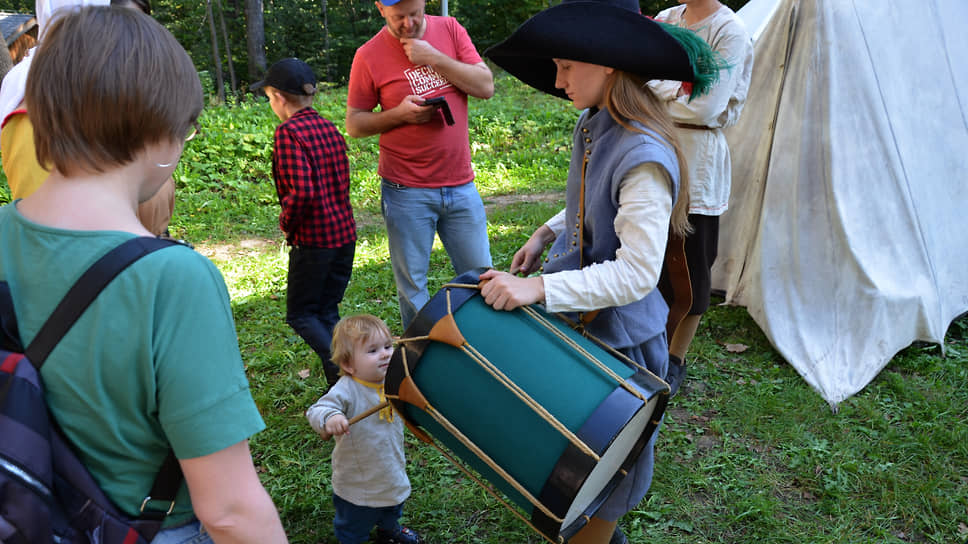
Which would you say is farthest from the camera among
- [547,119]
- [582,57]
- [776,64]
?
[547,119]

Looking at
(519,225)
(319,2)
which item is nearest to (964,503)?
(519,225)

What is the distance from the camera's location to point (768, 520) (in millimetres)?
2865

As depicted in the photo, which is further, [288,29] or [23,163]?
[288,29]

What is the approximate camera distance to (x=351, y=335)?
7.91 feet

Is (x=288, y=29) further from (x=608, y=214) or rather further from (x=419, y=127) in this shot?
(x=608, y=214)

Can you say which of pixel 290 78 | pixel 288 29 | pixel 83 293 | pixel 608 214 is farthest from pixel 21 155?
pixel 288 29

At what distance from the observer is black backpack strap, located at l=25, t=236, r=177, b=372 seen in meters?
1.00

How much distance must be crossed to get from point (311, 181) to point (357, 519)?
1.66 metres

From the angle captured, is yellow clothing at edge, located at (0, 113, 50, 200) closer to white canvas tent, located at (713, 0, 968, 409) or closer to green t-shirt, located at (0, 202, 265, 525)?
green t-shirt, located at (0, 202, 265, 525)

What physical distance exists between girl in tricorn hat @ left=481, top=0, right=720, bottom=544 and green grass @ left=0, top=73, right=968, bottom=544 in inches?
37.5

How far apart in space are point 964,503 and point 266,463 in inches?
126

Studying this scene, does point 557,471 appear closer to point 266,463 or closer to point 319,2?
point 266,463

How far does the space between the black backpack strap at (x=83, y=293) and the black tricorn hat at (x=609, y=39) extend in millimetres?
1326

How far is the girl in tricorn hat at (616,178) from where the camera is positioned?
1876 mm
